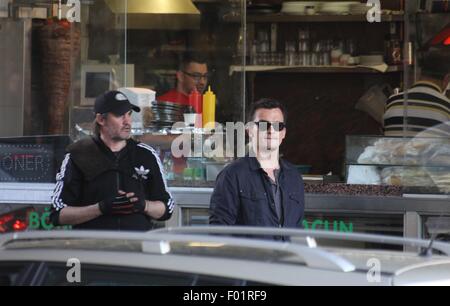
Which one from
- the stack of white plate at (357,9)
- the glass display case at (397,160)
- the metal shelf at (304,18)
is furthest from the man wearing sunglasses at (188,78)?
the stack of white plate at (357,9)

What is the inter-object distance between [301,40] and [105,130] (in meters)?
4.66

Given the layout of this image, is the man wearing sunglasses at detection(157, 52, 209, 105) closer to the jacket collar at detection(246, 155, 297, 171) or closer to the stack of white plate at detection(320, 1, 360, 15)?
the stack of white plate at detection(320, 1, 360, 15)

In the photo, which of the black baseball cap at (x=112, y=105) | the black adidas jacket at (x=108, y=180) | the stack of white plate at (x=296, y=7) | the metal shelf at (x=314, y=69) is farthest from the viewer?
the metal shelf at (x=314, y=69)

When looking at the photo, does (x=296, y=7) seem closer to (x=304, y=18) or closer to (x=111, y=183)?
(x=304, y=18)

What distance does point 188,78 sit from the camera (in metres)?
8.41

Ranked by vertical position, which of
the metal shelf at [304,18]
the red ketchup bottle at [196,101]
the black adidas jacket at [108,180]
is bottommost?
the black adidas jacket at [108,180]

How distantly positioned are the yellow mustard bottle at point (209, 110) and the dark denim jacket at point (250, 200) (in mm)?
2699

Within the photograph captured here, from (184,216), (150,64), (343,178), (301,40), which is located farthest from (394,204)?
(301,40)

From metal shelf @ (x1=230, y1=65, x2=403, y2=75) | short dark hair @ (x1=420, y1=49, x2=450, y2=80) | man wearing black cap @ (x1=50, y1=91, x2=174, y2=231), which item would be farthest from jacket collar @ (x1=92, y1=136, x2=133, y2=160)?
metal shelf @ (x1=230, y1=65, x2=403, y2=75)

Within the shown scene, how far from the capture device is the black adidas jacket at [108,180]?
5.93m

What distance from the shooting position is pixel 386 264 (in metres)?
3.29

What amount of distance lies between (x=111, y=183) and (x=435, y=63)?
3.32 meters

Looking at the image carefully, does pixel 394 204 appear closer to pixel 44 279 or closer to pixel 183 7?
pixel 183 7

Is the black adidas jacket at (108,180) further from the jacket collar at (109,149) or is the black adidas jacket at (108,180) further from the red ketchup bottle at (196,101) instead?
the red ketchup bottle at (196,101)
